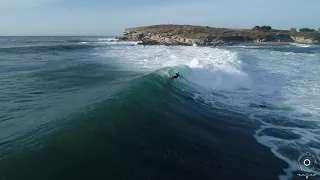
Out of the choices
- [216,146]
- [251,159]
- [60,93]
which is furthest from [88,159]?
[60,93]

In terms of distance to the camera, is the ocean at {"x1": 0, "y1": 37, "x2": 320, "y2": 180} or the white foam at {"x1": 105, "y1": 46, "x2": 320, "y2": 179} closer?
the ocean at {"x1": 0, "y1": 37, "x2": 320, "y2": 180}

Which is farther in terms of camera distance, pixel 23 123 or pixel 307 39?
pixel 307 39

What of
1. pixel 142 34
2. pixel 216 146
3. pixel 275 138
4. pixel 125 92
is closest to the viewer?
pixel 216 146

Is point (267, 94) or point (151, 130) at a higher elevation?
point (151, 130)

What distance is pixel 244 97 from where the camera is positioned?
1546 centimetres

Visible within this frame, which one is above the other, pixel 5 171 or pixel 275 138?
pixel 5 171

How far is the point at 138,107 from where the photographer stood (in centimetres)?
1096

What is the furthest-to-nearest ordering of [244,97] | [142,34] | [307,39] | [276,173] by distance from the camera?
[142,34] → [307,39] → [244,97] → [276,173]

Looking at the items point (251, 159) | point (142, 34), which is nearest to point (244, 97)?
point (251, 159)

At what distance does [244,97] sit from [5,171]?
1243 centimetres

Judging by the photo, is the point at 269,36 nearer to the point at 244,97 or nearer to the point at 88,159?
the point at 244,97

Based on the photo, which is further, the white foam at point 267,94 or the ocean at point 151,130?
the white foam at point 267,94

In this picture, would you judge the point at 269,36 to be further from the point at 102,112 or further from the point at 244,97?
the point at 102,112

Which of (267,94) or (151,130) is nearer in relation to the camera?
(151,130)
